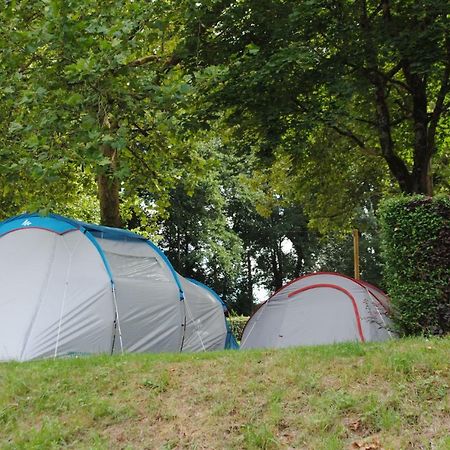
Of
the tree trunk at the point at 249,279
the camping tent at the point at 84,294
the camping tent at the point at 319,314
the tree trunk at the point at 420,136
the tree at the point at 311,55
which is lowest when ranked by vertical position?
the tree trunk at the point at 249,279

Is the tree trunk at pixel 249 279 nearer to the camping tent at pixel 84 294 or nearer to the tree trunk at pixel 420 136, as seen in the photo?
the tree trunk at pixel 420 136

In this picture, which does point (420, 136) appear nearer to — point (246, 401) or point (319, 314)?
point (319, 314)

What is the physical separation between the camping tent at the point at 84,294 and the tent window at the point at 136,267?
0.02 m

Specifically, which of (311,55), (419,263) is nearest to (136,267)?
(311,55)

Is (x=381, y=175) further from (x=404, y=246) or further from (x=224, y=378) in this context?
(x=224, y=378)

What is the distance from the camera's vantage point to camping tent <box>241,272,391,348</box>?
28.3 ft

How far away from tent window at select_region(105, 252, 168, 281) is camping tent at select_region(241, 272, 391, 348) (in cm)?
205

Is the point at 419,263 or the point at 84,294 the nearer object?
the point at 419,263

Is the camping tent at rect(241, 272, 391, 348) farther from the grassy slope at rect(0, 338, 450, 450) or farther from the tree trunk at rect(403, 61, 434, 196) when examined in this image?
the grassy slope at rect(0, 338, 450, 450)

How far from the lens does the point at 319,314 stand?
29.8 ft

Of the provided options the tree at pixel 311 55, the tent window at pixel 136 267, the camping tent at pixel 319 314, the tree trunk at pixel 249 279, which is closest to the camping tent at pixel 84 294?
the tent window at pixel 136 267

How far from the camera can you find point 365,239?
33.0m

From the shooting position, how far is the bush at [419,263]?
627cm

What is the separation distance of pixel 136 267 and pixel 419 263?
4.54 meters
